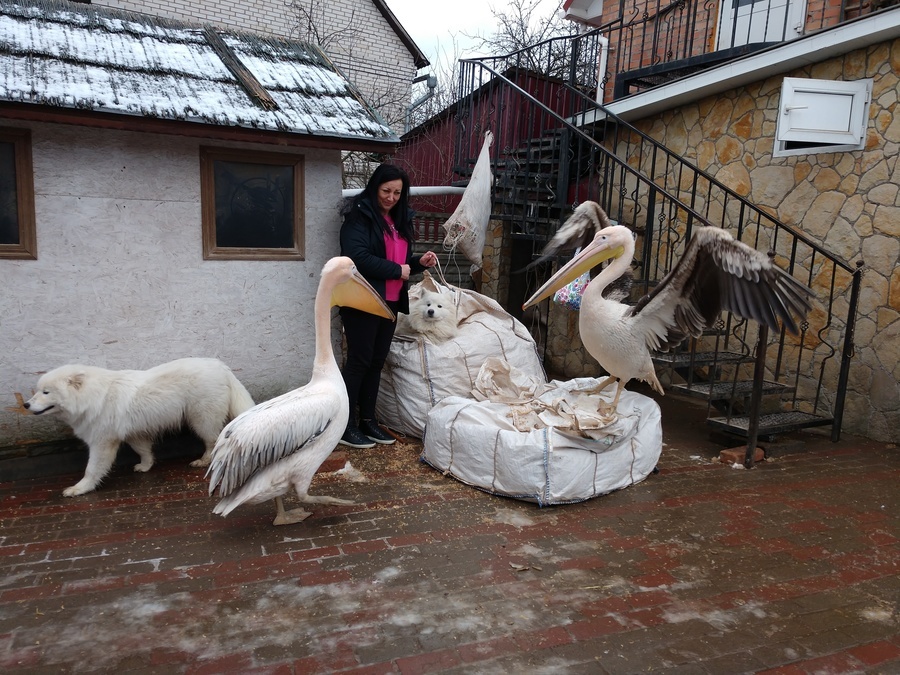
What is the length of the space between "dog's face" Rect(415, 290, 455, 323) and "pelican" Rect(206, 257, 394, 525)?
145cm

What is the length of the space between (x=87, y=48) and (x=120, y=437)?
2.79m

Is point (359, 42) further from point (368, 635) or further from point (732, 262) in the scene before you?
point (368, 635)

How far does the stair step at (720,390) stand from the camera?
5.02 meters

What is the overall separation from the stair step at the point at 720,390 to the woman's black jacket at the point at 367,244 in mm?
2528

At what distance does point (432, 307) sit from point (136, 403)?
2273mm

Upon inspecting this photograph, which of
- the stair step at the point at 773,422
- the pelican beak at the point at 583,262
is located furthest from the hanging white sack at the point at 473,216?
the stair step at the point at 773,422

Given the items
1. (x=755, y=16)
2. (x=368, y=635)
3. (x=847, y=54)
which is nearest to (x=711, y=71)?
(x=847, y=54)

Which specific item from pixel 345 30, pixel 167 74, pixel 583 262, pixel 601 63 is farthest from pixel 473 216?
pixel 345 30

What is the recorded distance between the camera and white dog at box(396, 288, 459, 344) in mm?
5148

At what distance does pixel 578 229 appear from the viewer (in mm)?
5312

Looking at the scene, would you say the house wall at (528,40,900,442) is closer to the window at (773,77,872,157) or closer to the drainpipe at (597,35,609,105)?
the window at (773,77,872,157)

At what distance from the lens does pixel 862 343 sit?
563 centimetres

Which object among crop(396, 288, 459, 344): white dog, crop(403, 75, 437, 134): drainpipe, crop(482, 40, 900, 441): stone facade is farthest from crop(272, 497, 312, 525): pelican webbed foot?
crop(403, 75, 437, 134): drainpipe

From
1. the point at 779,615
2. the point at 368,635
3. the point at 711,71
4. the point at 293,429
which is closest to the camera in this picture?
the point at 368,635
